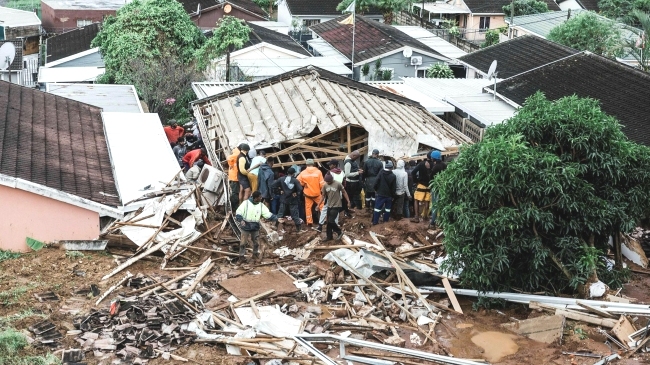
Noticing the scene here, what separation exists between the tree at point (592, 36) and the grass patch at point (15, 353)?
92.2 feet

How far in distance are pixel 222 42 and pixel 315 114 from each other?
48.7 ft

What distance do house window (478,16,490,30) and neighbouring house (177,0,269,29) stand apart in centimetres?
1325

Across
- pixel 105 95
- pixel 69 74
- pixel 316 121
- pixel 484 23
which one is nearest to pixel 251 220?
pixel 316 121

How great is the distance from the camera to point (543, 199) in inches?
533

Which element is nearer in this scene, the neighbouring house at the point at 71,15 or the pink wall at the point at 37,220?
the pink wall at the point at 37,220

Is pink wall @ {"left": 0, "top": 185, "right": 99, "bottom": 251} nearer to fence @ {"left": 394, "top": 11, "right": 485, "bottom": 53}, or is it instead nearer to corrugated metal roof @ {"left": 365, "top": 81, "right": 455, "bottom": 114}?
corrugated metal roof @ {"left": 365, "top": 81, "right": 455, "bottom": 114}

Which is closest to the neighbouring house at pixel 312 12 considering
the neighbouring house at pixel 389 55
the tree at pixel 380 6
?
the tree at pixel 380 6

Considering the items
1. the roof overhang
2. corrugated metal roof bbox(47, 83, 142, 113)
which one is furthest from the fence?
the roof overhang

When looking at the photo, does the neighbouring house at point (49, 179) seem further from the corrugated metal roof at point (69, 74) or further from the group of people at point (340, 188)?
the corrugated metal roof at point (69, 74)

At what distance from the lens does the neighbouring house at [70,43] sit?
37875 mm

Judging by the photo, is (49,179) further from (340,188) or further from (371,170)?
(371,170)

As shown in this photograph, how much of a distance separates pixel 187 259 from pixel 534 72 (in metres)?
13.4

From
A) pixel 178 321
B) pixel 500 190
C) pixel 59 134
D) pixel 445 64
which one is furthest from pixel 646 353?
pixel 445 64

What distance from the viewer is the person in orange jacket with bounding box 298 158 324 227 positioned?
55.2ft
